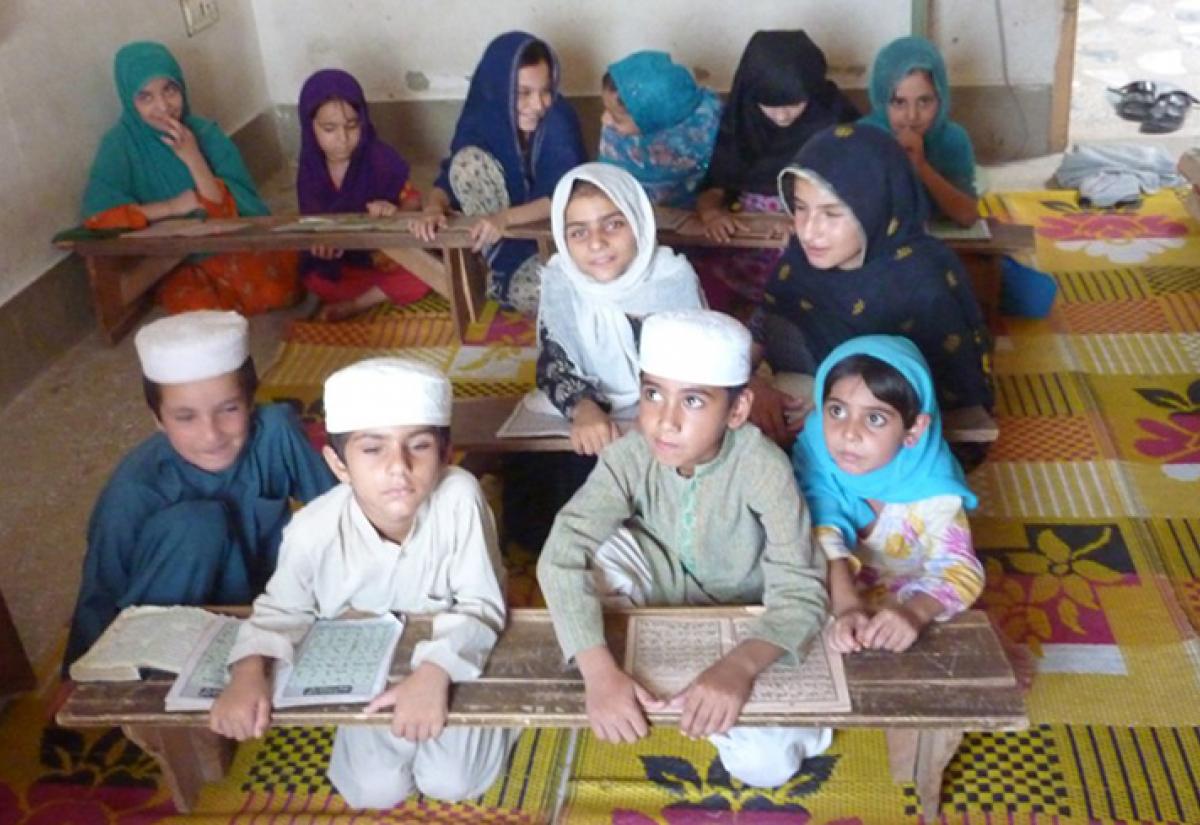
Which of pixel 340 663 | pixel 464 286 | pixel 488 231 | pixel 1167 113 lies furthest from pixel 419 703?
pixel 1167 113

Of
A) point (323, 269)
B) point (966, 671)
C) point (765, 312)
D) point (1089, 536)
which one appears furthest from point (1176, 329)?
point (323, 269)

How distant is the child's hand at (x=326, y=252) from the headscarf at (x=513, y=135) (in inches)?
17.8

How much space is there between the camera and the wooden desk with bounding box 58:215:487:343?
3.48 meters

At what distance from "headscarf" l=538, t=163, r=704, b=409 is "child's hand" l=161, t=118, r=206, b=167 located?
180 cm

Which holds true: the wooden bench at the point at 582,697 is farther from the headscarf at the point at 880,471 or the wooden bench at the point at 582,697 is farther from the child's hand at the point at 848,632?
the headscarf at the point at 880,471

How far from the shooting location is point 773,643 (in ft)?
5.61

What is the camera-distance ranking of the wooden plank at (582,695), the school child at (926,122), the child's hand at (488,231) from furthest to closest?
the child's hand at (488,231)
the school child at (926,122)
the wooden plank at (582,695)

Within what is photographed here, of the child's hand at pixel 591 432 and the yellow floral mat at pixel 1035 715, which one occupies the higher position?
the child's hand at pixel 591 432

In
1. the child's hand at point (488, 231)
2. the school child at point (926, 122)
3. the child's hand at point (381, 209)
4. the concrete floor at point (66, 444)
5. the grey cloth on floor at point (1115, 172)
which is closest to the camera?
the concrete floor at point (66, 444)

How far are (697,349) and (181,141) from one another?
2.63 meters

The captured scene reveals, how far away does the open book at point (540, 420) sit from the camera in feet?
7.81

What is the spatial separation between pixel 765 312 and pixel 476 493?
1.07m

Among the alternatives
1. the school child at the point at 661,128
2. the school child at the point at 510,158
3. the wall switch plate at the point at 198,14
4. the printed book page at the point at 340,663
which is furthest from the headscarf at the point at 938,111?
the wall switch plate at the point at 198,14

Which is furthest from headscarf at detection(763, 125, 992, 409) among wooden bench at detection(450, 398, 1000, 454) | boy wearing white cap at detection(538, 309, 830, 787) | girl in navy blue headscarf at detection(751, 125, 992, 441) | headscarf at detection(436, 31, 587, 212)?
headscarf at detection(436, 31, 587, 212)
